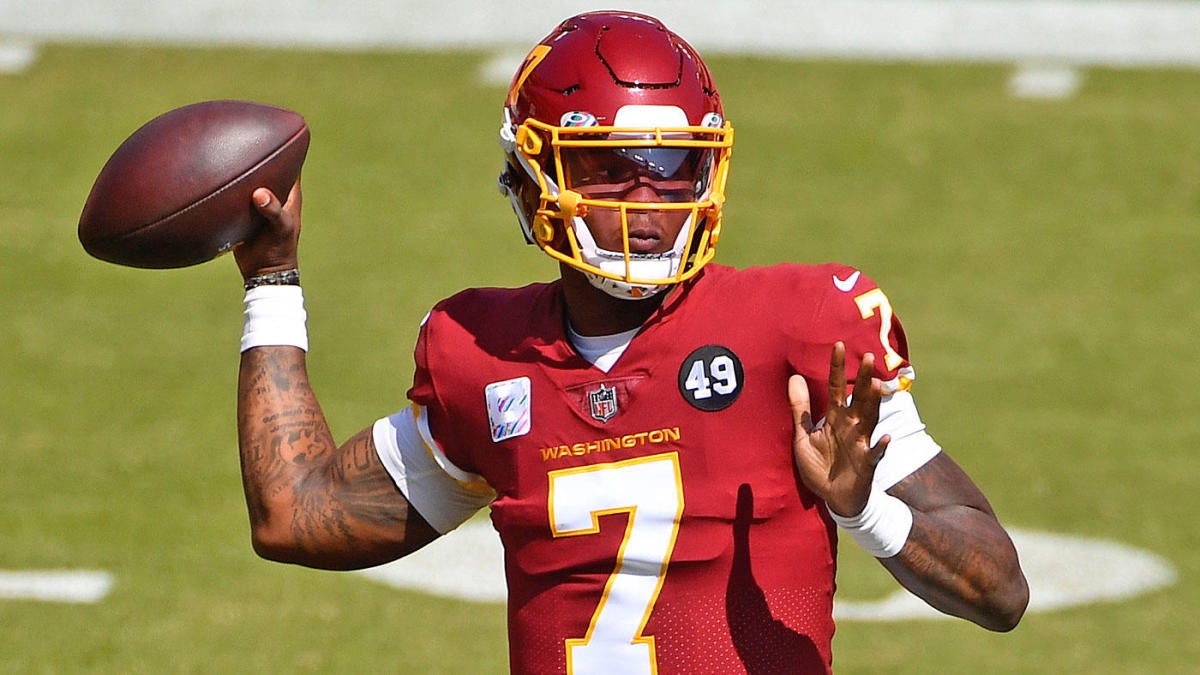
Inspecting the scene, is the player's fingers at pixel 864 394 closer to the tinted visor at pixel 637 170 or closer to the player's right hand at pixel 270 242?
the tinted visor at pixel 637 170

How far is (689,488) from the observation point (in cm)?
332

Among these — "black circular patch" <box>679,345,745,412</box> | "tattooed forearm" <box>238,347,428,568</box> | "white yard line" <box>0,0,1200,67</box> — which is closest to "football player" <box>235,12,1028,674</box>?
"black circular patch" <box>679,345,745,412</box>

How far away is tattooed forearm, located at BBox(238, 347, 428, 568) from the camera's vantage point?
12.1ft

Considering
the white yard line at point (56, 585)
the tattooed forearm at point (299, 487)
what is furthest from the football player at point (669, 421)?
the white yard line at point (56, 585)

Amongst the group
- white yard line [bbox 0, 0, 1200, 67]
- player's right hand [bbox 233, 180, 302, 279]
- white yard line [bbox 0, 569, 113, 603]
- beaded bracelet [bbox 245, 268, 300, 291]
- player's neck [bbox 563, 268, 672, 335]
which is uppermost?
white yard line [bbox 0, 0, 1200, 67]

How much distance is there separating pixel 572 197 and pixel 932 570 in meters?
0.85

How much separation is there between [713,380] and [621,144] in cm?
42

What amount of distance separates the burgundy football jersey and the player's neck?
0.04 metres

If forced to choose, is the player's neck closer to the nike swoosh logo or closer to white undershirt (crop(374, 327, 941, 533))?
white undershirt (crop(374, 327, 941, 533))

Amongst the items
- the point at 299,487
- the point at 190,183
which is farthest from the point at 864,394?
the point at 190,183

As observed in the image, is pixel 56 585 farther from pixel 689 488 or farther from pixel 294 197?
pixel 689 488

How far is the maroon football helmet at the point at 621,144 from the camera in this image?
131 inches

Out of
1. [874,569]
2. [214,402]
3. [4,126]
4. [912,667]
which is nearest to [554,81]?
[912,667]

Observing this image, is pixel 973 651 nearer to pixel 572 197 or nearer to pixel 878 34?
pixel 572 197
